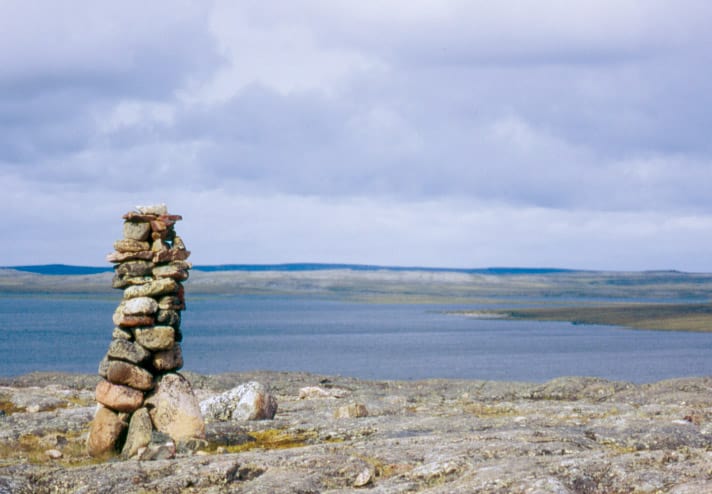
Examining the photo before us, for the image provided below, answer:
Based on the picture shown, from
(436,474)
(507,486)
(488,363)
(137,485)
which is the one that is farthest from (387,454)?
(488,363)

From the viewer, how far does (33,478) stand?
19344 mm

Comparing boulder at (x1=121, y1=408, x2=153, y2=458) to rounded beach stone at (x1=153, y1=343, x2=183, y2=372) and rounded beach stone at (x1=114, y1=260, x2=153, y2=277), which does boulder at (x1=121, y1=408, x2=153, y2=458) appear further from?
rounded beach stone at (x1=114, y1=260, x2=153, y2=277)

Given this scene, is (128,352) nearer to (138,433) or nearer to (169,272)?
(138,433)

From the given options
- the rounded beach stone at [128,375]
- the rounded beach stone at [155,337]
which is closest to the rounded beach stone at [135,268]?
the rounded beach stone at [155,337]

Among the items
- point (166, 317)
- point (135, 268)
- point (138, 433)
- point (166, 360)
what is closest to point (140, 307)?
point (166, 317)

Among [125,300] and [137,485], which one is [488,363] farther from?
[137,485]

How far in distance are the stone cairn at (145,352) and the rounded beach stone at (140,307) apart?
0.09 feet

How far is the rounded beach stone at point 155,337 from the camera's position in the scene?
25594mm

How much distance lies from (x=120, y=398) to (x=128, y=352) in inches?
49.8

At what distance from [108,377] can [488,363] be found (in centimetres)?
6018

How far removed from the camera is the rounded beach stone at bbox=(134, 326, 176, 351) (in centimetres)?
2559

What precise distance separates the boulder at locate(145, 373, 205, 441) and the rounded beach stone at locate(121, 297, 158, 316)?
6.58 feet

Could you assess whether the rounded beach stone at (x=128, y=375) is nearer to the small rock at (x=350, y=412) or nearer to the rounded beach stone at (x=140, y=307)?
the rounded beach stone at (x=140, y=307)

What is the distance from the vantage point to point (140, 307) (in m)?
25.5
